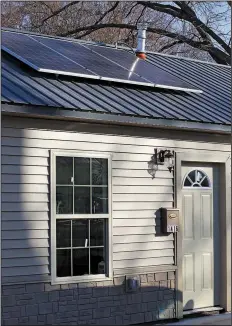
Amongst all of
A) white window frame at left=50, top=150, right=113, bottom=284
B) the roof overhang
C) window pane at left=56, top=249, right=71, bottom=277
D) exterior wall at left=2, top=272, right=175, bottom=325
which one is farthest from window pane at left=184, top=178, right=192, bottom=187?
window pane at left=56, top=249, right=71, bottom=277

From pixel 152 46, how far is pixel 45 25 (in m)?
4.00

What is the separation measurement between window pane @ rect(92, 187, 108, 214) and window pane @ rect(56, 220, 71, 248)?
1.40ft

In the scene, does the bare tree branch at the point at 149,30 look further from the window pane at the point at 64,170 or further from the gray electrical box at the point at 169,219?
the window pane at the point at 64,170

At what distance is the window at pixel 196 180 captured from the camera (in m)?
9.00

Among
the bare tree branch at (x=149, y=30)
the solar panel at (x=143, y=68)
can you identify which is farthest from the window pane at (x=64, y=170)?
the bare tree branch at (x=149, y=30)

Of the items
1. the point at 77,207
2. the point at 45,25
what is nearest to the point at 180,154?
the point at 77,207

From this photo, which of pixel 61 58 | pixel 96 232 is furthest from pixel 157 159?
pixel 61 58

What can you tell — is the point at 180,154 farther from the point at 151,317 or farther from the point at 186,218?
the point at 151,317

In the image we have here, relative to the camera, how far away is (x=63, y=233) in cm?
764

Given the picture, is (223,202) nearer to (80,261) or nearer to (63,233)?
(80,261)

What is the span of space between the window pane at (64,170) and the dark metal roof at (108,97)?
71 cm

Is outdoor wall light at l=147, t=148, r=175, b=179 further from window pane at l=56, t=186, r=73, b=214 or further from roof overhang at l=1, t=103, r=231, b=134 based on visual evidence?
window pane at l=56, t=186, r=73, b=214

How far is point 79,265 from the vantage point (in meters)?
7.77

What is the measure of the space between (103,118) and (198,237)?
255 cm
